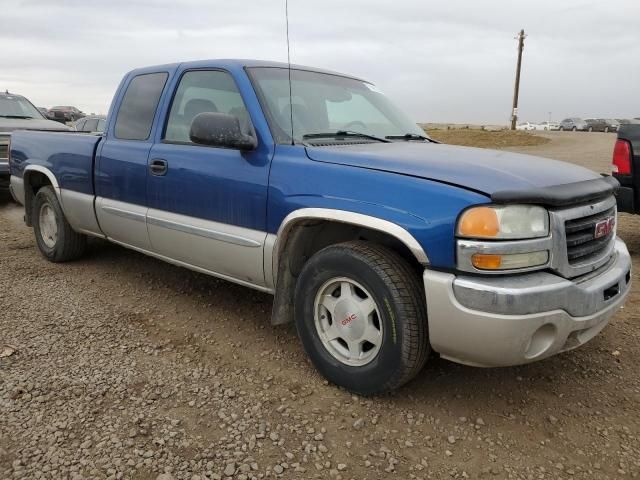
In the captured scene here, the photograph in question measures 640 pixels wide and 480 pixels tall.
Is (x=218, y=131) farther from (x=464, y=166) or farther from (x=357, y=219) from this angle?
(x=464, y=166)

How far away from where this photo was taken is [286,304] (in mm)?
3250

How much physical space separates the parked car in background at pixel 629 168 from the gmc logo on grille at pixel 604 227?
2.39m

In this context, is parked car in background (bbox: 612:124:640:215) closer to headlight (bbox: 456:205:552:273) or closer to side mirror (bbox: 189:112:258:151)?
headlight (bbox: 456:205:552:273)

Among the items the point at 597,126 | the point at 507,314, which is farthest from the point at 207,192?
the point at 597,126

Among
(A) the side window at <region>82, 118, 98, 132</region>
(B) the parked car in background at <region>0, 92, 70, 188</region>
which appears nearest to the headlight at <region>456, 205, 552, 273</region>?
(B) the parked car in background at <region>0, 92, 70, 188</region>

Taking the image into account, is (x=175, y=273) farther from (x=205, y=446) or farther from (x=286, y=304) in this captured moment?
(x=205, y=446)

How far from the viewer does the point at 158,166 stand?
3.82 meters

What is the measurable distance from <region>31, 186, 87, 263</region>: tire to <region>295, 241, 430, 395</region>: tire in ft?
10.3

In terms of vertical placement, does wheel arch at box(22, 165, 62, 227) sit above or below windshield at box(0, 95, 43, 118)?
below

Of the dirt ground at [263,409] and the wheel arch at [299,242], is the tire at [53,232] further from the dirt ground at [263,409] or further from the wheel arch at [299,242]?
the wheel arch at [299,242]

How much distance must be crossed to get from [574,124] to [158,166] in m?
59.8

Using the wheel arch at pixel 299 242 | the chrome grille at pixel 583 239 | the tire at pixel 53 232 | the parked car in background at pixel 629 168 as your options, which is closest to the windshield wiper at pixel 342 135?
the wheel arch at pixel 299 242

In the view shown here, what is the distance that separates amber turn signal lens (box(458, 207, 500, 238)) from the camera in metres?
2.38

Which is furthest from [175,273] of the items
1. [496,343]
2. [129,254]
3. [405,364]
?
[496,343]
